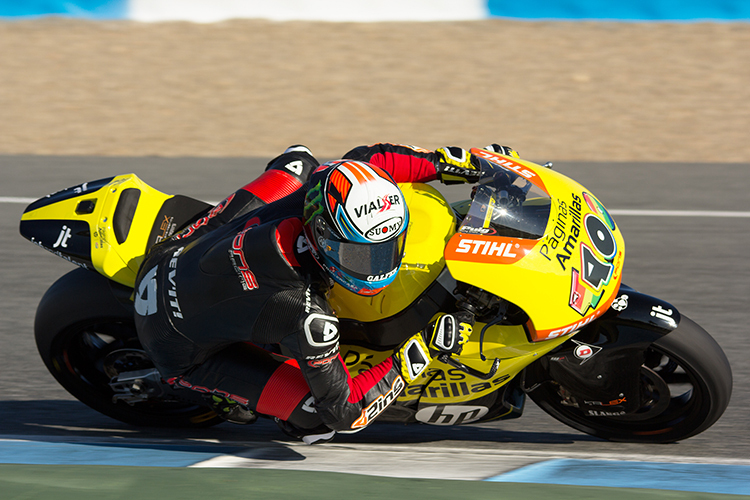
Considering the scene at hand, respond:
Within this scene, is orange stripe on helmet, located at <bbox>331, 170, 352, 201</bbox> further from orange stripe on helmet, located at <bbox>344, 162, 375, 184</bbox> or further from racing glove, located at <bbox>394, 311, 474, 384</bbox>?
racing glove, located at <bbox>394, 311, 474, 384</bbox>

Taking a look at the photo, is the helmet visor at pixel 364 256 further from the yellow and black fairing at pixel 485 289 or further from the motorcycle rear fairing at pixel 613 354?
the motorcycle rear fairing at pixel 613 354

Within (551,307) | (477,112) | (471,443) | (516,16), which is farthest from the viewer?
(516,16)

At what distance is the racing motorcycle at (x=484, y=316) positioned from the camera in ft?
10.2

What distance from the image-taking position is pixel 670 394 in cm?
361

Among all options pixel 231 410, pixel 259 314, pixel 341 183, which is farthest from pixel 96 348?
pixel 341 183

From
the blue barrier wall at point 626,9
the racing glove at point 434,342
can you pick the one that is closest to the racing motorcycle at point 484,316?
the racing glove at point 434,342

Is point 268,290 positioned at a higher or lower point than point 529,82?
higher

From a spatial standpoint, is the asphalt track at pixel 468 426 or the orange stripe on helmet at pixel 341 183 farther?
the asphalt track at pixel 468 426

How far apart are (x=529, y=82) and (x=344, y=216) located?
8.00 meters

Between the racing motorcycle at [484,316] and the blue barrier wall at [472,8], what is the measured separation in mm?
8938

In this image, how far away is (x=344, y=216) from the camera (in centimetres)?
282

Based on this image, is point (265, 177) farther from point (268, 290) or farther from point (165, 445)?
point (165, 445)

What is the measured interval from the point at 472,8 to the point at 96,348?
30.5 feet

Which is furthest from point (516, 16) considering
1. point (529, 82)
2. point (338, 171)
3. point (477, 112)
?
point (338, 171)
